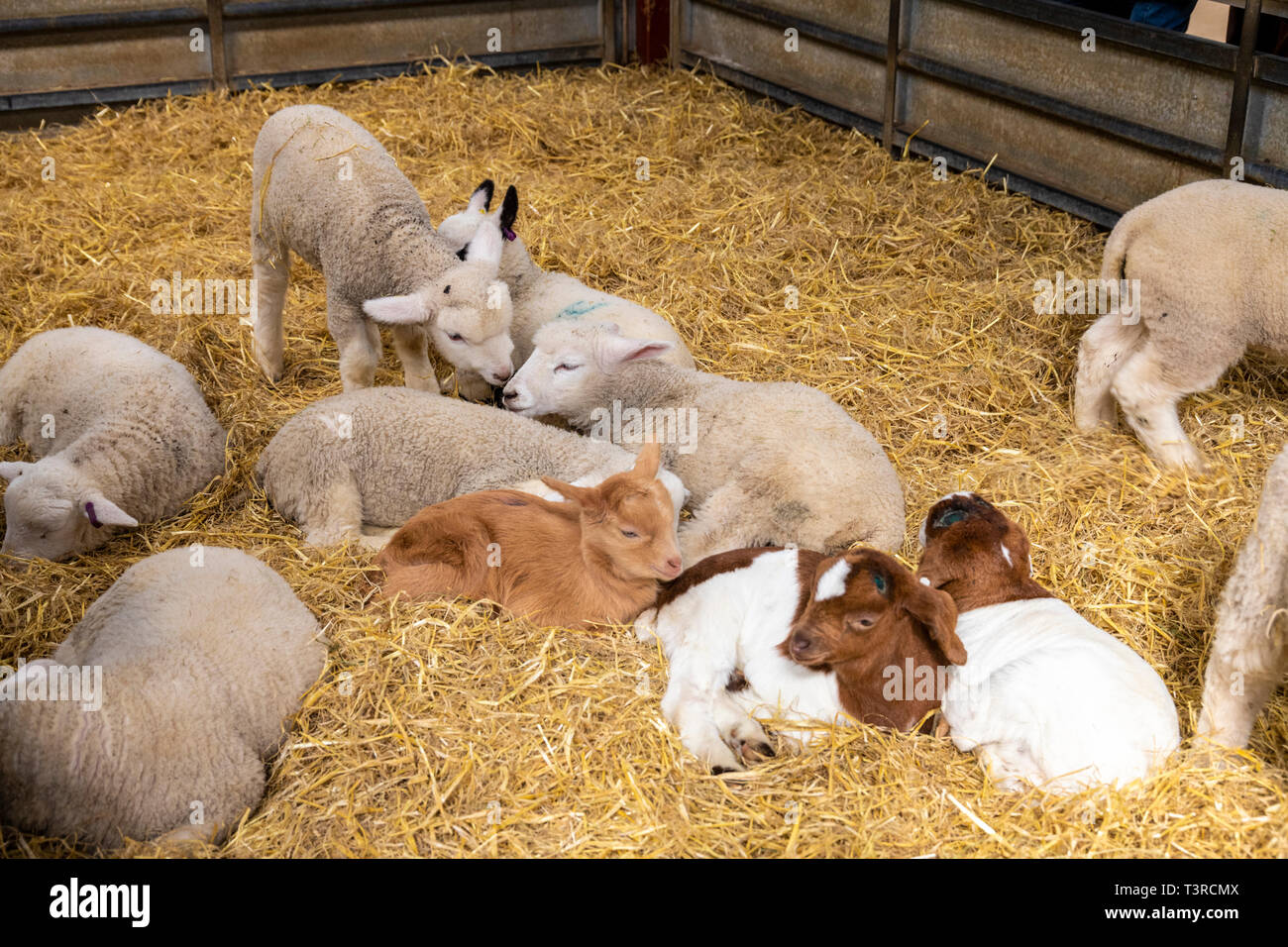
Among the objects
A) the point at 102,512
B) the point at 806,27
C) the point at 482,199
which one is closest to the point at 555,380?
the point at 482,199

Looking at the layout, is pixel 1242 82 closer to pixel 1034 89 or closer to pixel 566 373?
pixel 1034 89

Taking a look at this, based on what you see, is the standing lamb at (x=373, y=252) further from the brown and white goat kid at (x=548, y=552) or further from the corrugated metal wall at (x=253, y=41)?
the corrugated metal wall at (x=253, y=41)

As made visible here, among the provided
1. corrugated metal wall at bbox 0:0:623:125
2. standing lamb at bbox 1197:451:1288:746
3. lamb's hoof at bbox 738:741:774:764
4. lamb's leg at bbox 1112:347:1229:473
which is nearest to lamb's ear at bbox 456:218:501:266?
lamb's hoof at bbox 738:741:774:764

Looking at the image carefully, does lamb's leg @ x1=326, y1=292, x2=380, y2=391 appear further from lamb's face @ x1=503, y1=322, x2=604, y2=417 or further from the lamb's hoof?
the lamb's hoof

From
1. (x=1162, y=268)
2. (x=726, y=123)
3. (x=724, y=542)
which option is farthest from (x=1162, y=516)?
(x=726, y=123)

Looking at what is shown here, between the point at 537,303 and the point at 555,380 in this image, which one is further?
the point at 537,303

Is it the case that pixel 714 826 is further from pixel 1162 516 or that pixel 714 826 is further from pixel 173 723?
pixel 1162 516

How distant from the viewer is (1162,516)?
4.43 meters

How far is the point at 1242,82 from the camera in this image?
568 centimetres

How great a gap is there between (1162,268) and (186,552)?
3678 mm

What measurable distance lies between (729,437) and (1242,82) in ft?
10.8

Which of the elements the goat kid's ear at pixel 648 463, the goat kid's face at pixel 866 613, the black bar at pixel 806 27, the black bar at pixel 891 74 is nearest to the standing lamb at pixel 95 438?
the goat kid's ear at pixel 648 463

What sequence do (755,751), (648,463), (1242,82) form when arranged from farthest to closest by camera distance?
(1242,82) → (648,463) → (755,751)

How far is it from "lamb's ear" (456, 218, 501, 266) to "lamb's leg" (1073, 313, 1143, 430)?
246cm
